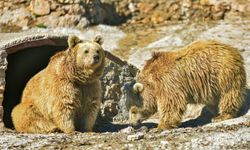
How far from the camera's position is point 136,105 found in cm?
1527

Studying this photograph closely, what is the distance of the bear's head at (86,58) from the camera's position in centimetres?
1395

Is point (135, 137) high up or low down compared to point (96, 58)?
down

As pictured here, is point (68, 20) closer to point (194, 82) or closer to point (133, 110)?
point (133, 110)

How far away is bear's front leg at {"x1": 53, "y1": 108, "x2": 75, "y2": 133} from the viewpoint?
561 inches

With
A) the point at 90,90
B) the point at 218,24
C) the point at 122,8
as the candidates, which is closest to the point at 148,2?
the point at 122,8

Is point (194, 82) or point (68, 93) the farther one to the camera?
point (194, 82)

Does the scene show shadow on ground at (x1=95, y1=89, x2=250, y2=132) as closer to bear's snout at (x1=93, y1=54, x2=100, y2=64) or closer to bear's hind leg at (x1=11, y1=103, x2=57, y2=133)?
bear's hind leg at (x1=11, y1=103, x2=57, y2=133)

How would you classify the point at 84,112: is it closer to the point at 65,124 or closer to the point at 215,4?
the point at 65,124

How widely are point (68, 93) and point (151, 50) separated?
6.21 m

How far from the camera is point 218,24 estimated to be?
2230 cm

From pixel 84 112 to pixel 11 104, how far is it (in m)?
3.18

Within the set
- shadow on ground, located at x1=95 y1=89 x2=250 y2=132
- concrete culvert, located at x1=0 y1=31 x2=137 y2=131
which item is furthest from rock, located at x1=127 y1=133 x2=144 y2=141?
concrete culvert, located at x1=0 y1=31 x2=137 y2=131

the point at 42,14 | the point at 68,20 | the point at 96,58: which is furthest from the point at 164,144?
the point at 42,14

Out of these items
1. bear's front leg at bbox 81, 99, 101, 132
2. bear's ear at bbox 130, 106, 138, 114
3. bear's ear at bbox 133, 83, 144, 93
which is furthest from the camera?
bear's ear at bbox 130, 106, 138, 114
